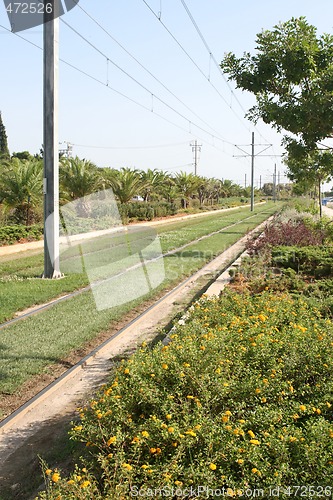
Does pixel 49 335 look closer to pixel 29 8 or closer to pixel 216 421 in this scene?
pixel 216 421

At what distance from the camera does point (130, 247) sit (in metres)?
16.3

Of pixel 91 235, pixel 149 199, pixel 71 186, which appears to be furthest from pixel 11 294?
pixel 149 199

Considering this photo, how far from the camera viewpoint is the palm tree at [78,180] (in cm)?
2670

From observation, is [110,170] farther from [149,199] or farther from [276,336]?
[276,336]

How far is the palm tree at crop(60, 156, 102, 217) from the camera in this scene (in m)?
26.7

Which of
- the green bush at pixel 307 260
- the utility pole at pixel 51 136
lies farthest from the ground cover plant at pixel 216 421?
the utility pole at pixel 51 136

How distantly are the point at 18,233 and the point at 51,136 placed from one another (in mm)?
8578

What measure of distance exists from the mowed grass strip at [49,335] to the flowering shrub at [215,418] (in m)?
1.99

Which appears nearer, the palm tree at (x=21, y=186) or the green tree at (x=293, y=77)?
the green tree at (x=293, y=77)

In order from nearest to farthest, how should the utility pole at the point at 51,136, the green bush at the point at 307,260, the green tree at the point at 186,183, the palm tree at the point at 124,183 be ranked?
the green bush at the point at 307,260 → the utility pole at the point at 51,136 → the palm tree at the point at 124,183 → the green tree at the point at 186,183

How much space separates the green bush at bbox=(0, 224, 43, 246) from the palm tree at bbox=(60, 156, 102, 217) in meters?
6.30

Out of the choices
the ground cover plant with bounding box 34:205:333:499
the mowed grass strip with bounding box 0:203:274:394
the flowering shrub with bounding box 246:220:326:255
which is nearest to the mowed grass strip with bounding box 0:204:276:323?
the mowed grass strip with bounding box 0:203:274:394

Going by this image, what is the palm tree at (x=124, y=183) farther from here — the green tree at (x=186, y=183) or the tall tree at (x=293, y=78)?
the tall tree at (x=293, y=78)

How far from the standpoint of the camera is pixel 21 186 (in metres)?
20.1
